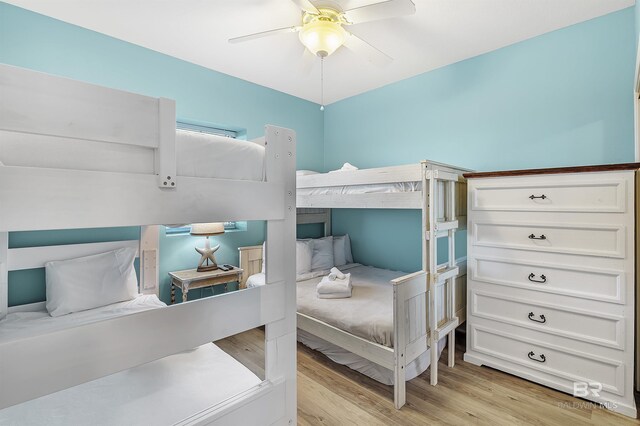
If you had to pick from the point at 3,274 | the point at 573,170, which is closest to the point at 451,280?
the point at 573,170

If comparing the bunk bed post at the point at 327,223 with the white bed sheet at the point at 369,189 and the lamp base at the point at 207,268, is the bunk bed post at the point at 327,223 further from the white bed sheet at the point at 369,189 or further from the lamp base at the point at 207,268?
the lamp base at the point at 207,268

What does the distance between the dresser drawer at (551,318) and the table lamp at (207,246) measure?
7.71 feet

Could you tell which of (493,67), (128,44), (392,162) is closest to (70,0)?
(128,44)

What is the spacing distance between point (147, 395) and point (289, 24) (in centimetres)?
256

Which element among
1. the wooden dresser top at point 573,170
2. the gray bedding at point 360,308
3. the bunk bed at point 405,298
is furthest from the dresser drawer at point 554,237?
the gray bedding at point 360,308

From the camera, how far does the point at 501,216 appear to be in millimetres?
2184

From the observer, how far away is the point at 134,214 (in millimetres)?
806

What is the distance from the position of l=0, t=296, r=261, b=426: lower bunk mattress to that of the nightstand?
0.97 m

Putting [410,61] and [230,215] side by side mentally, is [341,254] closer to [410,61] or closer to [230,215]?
[410,61]

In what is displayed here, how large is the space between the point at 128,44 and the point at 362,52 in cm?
207

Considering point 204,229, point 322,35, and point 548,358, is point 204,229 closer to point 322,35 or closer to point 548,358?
point 322,35

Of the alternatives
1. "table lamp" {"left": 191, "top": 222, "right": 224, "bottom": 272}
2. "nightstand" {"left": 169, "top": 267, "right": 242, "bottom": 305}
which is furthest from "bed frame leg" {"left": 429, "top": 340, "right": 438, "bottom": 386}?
"table lamp" {"left": 191, "top": 222, "right": 224, "bottom": 272}

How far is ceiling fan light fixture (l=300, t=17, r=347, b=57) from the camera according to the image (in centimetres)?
192

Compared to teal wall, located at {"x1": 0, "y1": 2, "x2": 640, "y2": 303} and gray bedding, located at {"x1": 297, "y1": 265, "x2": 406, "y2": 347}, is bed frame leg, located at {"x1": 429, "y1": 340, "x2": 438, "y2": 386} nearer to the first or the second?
gray bedding, located at {"x1": 297, "y1": 265, "x2": 406, "y2": 347}
